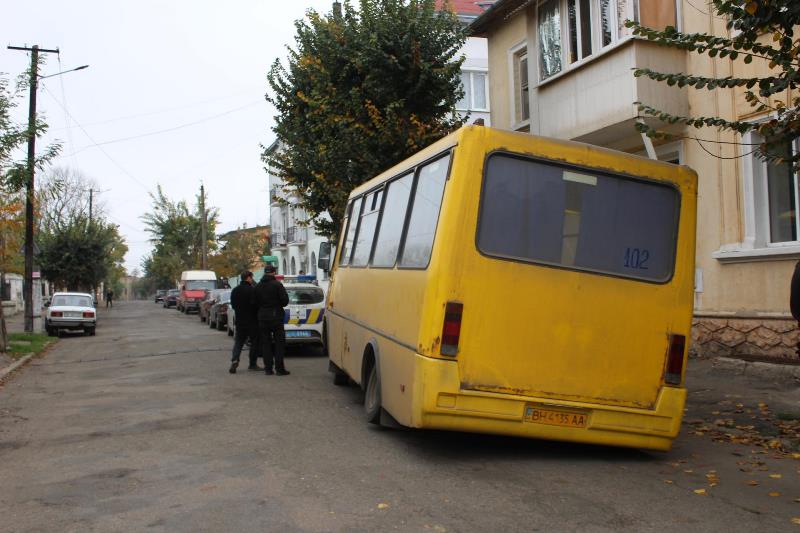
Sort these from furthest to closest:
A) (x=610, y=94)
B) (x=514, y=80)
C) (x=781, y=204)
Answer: (x=514, y=80)
(x=610, y=94)
(x=781, y=204)

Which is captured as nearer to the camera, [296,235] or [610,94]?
[610,94]

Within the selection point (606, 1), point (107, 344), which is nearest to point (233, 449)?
point (606, 1)

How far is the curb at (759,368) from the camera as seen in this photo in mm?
10633

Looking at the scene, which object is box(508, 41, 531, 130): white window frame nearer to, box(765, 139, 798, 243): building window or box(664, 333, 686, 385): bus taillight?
box(765, 139, 798, 243): building window

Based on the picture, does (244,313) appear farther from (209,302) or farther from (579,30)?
→ (209,302)

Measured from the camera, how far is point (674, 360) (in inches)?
266

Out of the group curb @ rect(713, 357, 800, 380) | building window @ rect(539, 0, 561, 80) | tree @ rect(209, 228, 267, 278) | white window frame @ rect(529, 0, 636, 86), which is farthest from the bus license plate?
tree @ rect(209, 228, 267, 278)

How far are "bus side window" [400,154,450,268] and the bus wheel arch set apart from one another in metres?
1.20

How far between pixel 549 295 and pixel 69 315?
25.4 m

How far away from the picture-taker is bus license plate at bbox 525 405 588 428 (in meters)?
6.53

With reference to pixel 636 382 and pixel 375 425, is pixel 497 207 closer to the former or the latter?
pixel 636 382

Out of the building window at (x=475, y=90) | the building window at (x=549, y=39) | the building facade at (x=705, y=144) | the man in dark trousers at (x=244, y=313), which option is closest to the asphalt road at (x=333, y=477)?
the building facade at (x=705, y=144)

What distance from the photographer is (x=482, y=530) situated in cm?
476

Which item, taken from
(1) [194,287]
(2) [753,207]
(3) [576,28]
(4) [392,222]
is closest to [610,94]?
(3) [576,28]
